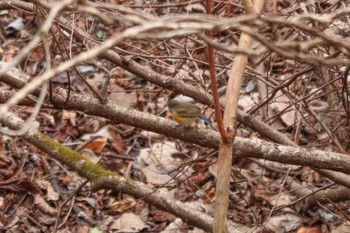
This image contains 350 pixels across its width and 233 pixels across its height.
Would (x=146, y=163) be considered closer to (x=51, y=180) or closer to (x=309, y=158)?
(x=51, y=180)

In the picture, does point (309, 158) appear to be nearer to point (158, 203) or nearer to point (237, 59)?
point (237, 59)

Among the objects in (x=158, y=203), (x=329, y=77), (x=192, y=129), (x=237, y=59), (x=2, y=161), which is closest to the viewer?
(x=237, y=59)

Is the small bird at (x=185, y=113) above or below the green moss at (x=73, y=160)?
above

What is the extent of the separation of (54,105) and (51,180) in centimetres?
197

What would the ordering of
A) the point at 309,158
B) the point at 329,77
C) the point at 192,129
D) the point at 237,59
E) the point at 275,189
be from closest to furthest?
the point at 237,59 < the point at 309,158 < the point at 192,129 < the point at 329,77 < the point at 275,189

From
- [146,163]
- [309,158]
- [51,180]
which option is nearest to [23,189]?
[51,180]

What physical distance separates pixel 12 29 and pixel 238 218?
3.31 meters

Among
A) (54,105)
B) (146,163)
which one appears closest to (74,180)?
(146,163)

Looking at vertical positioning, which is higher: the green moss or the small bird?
the small bird

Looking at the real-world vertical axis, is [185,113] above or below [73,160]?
above

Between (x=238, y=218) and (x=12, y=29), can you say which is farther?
(x=12, y=29)

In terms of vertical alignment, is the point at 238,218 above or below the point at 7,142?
below

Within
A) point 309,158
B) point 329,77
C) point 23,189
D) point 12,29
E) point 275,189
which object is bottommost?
point 309,158

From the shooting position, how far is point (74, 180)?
5125 mm
